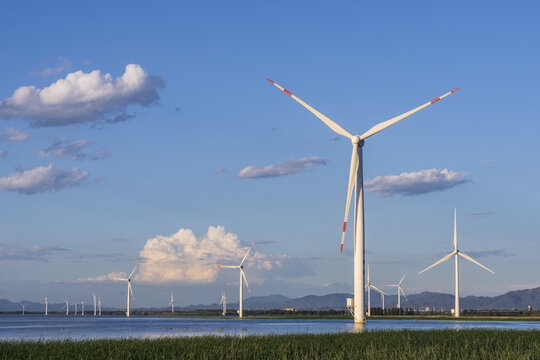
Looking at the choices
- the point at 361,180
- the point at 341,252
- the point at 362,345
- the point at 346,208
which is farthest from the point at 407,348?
the point at 361,180

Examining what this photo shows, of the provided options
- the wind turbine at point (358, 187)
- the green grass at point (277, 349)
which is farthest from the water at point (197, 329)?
the green grass at point (277, 349)

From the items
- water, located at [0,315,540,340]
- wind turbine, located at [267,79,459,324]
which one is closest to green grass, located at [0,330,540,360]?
water, located at [0,315,540,340]

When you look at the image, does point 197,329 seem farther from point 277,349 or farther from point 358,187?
point 277,349

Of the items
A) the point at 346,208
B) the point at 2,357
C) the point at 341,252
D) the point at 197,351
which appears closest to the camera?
the point at 2,357

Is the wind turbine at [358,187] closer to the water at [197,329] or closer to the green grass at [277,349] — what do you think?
the water at [197,329]

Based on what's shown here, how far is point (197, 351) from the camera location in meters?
41.0

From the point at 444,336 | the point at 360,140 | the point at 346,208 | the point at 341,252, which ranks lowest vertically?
the point at 444,336

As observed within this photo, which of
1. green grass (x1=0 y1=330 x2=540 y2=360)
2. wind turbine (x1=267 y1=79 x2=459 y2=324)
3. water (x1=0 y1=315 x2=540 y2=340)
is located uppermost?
wind turbine (x1=267 y1=79 x2=459 y2=324)

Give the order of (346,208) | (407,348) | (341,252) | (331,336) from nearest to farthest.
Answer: (407,348)
(331,336)
(341,252)
(346,208)

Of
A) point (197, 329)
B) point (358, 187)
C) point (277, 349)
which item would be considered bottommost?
point (197, 329)

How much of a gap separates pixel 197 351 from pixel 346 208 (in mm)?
31398

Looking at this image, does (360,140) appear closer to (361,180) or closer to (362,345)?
(361,180)

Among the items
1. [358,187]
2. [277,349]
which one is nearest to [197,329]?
[358,187]

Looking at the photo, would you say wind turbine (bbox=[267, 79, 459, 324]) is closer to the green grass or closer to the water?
the water
